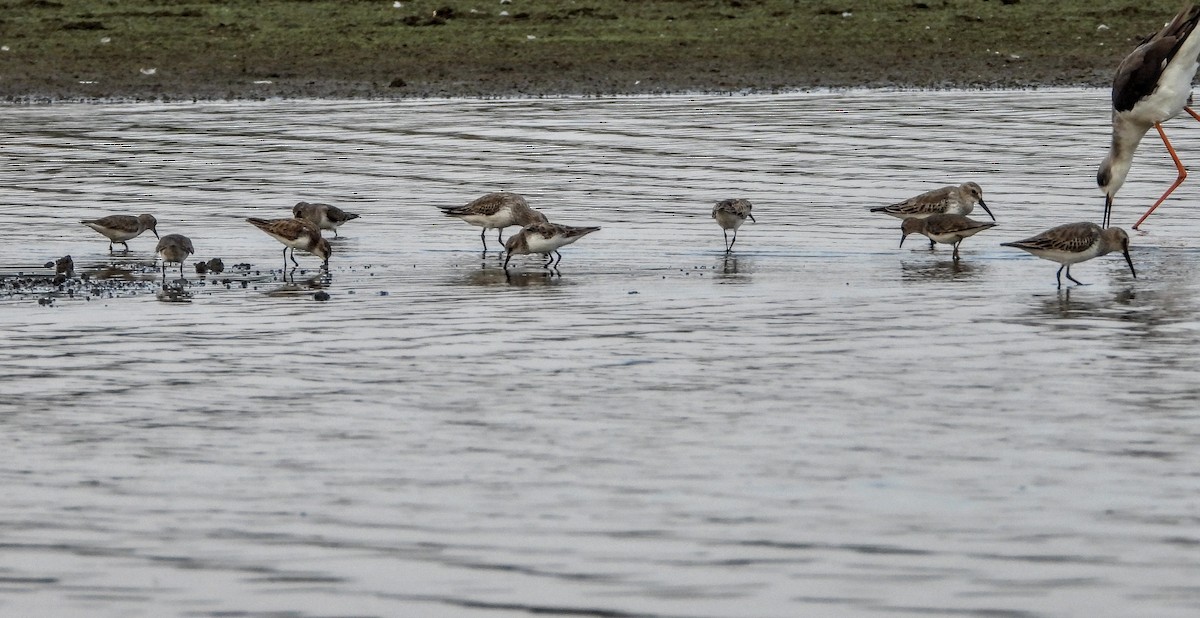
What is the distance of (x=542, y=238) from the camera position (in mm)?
15516

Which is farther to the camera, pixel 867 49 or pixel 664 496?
pixel 867 49

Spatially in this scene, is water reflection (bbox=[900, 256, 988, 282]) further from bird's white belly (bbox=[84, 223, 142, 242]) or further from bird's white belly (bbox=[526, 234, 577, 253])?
bird's white belly (bbox=[84, 223, 142, 242])

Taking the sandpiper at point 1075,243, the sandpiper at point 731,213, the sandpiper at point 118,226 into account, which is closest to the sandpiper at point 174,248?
the sandpiper at point 118,226

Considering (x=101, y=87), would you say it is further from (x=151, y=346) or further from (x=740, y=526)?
(x=740, y=526)

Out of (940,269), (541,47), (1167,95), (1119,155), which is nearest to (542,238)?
(940,269)

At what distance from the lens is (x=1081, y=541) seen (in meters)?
7.46

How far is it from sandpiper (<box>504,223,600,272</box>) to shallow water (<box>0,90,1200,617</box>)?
0.27 meters

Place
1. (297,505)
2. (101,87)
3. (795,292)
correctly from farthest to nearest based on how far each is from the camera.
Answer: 1. (101,87)
2. (795,292)
3. (297,505)

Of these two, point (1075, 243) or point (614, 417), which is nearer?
point (614, 417)

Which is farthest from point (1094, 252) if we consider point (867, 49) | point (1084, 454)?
point (867, 49)

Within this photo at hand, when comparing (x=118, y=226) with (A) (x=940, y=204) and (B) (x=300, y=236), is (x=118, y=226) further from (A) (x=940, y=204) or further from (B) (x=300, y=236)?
(A) (x=940, y=204)

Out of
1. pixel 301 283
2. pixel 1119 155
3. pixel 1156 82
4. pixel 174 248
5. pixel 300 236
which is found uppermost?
pixel 1156 82

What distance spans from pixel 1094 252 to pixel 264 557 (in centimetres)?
858

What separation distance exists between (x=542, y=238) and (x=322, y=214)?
2.83 meters
